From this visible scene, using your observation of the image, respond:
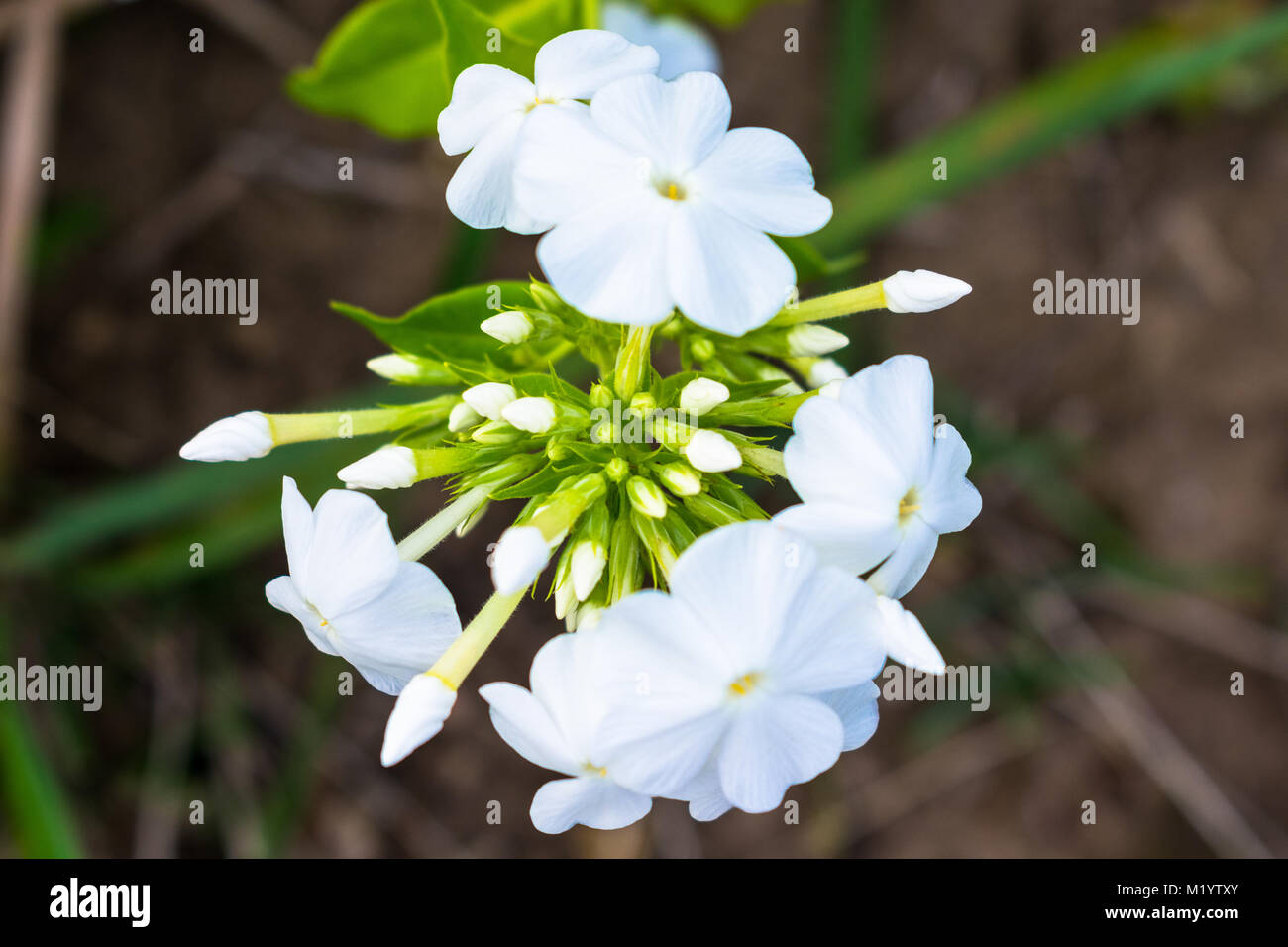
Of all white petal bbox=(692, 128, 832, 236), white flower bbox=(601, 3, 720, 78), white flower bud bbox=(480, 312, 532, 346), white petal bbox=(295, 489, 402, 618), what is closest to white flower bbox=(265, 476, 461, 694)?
white petal bbox=(295, 489, 402, 618)

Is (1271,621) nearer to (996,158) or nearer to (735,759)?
(996,158)

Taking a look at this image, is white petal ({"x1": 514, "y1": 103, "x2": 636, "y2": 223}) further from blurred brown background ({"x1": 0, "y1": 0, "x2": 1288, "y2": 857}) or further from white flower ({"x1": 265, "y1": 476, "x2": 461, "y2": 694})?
blurred brown background ({"x1": 0, "y1": 0, "x2": 1288, "y2": 857})

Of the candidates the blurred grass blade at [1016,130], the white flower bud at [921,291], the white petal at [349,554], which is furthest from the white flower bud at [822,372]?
the blurred grass blade at [1016,130]

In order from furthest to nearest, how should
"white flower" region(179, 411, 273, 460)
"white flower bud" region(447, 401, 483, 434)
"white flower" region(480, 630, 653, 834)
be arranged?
"white flower bud" region(447, 401, 483, 434)
"white flower" region(179, 411, 273, 460)
"white flower" region(480, 630, 653, 834)

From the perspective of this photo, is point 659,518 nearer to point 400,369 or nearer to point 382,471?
point 382,471

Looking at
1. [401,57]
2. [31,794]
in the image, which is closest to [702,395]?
[401,57]
